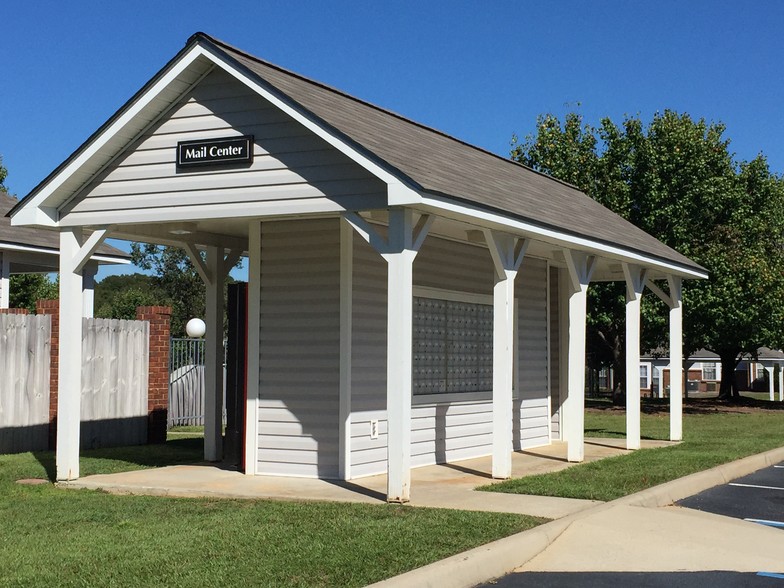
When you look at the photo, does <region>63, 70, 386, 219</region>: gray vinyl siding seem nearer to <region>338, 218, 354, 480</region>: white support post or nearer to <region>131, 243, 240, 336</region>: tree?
<region>338, 218, 354, 480</region>: white support post

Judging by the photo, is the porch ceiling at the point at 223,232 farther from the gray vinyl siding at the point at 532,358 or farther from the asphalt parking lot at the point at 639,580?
the asphalt parking lot at the point at 639,580

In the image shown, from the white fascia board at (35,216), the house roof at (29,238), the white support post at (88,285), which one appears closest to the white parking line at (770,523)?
the white fascia board at (35,216)

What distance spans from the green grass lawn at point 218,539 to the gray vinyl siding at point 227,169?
3.26 meters

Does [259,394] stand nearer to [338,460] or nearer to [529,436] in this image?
[338,460]

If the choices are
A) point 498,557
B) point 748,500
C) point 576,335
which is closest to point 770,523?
point 748,500

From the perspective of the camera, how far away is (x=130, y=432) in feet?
57.1

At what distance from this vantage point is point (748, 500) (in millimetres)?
11797

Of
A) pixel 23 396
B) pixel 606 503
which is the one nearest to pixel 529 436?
pixel 606 503

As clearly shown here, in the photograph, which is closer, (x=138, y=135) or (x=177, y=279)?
(x=138, y=135)

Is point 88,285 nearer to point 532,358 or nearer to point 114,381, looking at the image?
point 114,381

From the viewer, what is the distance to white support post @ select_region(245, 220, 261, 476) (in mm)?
12906

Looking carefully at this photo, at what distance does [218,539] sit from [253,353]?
15.6 ft

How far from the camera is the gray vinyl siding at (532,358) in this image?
16969 millimetres

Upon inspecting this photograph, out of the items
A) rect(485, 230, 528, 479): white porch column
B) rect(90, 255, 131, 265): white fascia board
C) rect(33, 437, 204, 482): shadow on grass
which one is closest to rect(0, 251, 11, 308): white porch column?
rect(90, 255, 131, 265): white fascia board
